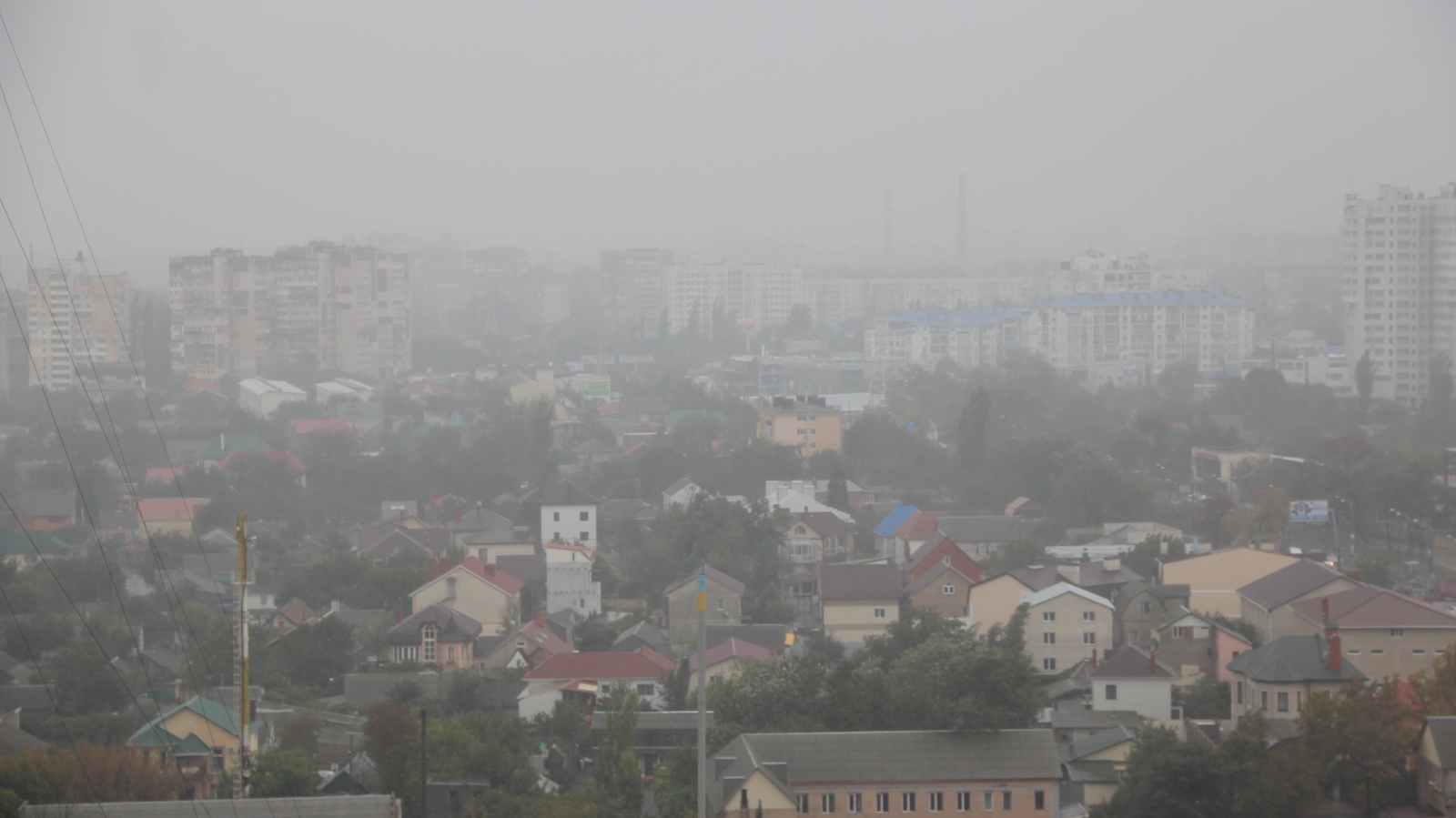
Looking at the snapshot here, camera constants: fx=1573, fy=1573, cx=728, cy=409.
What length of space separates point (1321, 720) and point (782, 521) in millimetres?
6679

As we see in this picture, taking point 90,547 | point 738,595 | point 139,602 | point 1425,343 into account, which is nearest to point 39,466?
point 90,547

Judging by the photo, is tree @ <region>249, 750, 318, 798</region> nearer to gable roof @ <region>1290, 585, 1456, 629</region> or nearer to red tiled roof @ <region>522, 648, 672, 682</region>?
red tiled roof @ <region>522, 648, 672, 682</region>

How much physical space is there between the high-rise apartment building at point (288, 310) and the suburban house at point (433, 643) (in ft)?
72.0

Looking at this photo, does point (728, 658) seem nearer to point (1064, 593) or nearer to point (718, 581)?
point (1064, 593)

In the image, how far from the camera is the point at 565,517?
1225 centimetres

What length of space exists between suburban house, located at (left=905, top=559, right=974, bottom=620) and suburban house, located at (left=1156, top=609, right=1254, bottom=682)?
1.73 meters

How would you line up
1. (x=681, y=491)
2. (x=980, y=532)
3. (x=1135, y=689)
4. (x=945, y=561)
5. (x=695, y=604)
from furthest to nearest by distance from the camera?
(x=681, y=491), (x=980, y=532), (x=945, y=561), (x=695, y=604), (x=1135, y=689)

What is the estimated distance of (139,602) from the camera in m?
9.48

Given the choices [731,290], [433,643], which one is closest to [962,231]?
[731,290]

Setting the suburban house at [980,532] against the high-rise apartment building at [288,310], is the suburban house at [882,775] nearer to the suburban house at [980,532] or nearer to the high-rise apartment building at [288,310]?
the suburban house at [980,532]

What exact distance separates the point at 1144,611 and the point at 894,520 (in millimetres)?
4498

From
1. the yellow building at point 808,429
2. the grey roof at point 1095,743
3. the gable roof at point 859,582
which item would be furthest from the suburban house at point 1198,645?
the yellow building at point 808,429

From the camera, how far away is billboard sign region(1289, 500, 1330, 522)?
41.1 feet

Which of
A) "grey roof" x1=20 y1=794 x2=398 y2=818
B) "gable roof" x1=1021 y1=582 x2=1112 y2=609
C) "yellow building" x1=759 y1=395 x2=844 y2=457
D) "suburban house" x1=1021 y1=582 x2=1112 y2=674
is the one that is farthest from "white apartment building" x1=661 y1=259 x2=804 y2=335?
"grey roof" x1=20 y1=794 x2=398 y2=818
